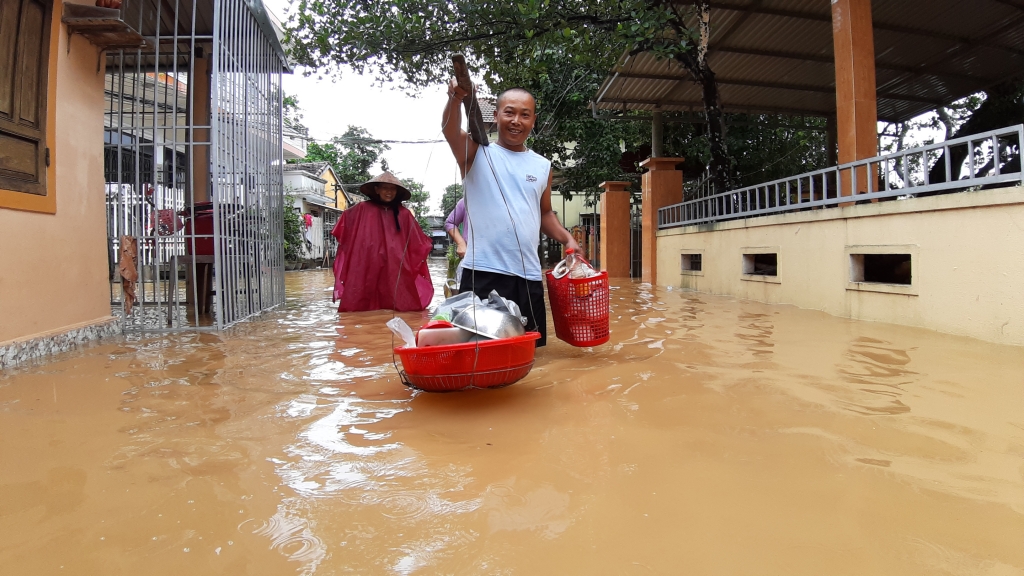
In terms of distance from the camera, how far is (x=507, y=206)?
3.12 metres

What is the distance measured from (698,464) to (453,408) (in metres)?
1.15

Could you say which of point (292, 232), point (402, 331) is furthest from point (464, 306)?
point (292, 232)

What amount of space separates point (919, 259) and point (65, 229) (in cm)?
657

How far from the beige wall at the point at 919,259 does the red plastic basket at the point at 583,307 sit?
276 cm

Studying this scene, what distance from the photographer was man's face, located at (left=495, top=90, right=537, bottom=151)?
316 cm

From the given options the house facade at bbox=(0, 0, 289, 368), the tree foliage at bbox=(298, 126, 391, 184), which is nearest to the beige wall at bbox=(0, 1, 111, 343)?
the house facade at bbox=(0, 0, 289, 368)

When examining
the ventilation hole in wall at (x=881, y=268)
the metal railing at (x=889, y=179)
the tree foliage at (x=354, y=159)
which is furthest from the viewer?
the tree foliage at (x=354, y=159)

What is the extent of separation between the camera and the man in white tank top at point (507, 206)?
319 cm

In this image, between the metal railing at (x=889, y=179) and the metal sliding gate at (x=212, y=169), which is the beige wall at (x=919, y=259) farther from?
the metal sliding gate at (x=212, y=169)

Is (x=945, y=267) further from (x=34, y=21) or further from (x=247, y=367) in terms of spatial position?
(x=34, y=21)

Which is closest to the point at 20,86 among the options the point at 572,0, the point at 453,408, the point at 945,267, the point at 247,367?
the point at 247,367

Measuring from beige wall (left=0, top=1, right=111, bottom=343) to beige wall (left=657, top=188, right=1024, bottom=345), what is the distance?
646 cm

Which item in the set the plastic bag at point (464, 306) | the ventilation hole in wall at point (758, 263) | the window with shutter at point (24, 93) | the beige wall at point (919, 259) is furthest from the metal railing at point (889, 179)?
the window with shutter at point (24, 93)

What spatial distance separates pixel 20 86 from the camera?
3.86 m
